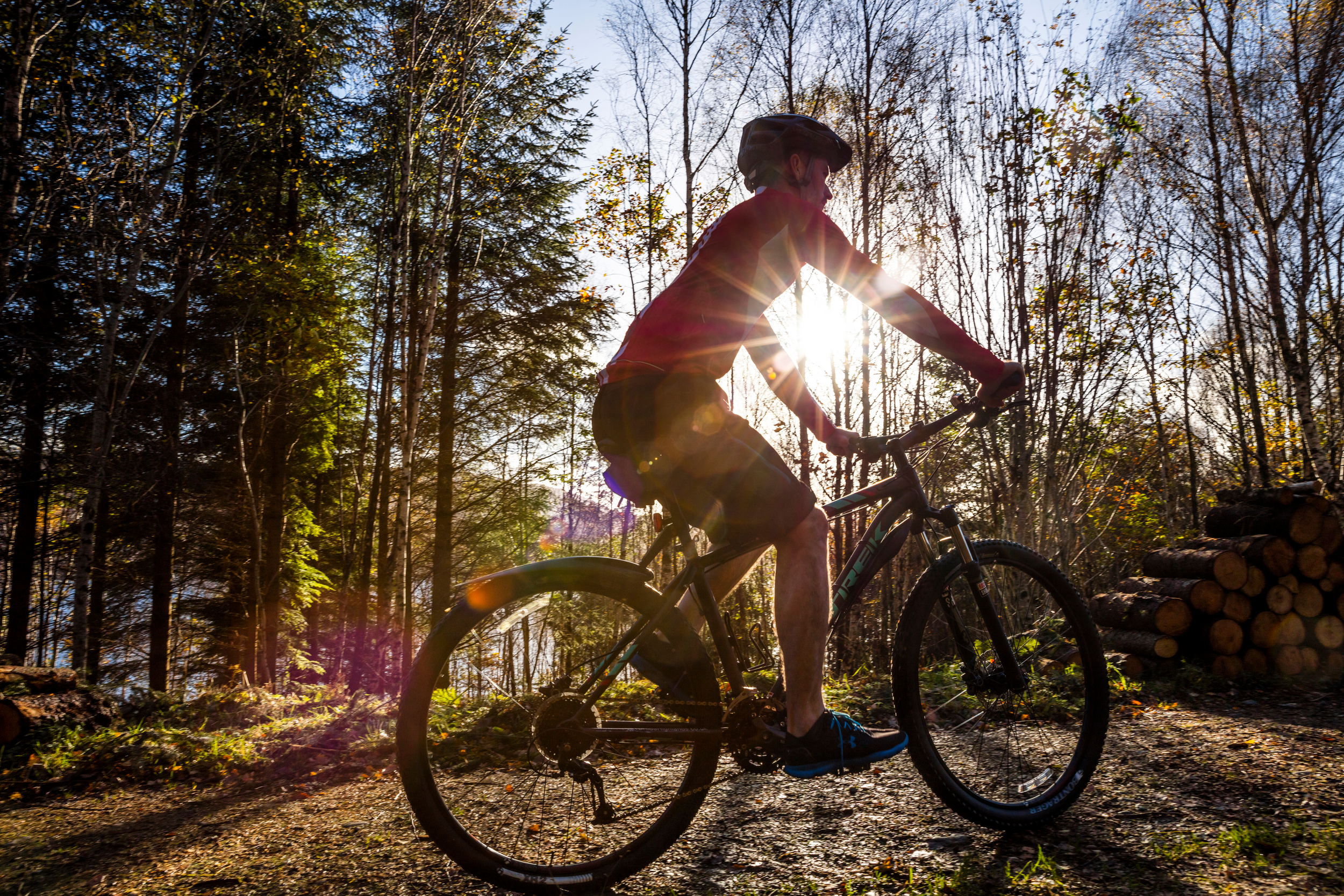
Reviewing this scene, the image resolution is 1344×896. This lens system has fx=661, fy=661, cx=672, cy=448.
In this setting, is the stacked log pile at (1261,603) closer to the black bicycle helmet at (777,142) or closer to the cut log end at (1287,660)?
the cut log end at (1287,660)

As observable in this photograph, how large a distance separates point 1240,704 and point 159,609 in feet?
49.0

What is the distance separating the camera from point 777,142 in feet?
7.11


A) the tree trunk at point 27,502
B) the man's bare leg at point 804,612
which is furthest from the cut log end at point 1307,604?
the tree trunk at point 27,502

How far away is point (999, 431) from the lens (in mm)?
7602

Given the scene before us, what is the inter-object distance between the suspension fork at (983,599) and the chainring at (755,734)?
808 millimetres

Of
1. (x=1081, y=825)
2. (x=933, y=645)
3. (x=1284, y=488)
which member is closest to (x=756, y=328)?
(x=933, y=645)

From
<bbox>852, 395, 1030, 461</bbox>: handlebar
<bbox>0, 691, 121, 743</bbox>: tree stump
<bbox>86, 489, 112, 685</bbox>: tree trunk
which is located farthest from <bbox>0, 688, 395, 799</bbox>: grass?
<bbox>86, 489, 112, 685</bbox>: tree trunk

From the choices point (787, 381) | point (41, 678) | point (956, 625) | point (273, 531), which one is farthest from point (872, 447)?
point (273, 531)

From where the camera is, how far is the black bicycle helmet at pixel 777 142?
2.18m

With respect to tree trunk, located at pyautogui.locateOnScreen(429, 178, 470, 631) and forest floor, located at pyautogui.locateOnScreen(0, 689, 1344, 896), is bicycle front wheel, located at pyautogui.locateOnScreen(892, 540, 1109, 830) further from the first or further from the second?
tree trunk, located at pyautogui.locateOnScreen(429, 178, 470, 631)

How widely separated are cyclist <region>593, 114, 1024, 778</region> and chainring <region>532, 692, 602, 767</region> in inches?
9.9

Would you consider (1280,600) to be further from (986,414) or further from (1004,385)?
(1004,385)

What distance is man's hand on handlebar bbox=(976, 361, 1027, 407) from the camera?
2.14 meters

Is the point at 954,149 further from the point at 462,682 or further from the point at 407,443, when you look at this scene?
the point at 462,682
